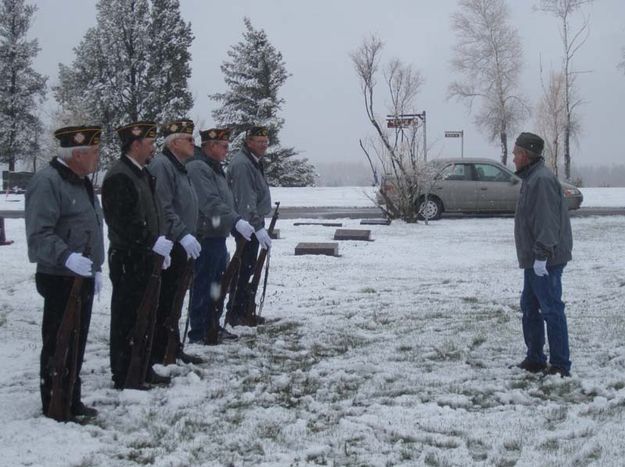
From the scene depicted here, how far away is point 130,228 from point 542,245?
2877 millimetres

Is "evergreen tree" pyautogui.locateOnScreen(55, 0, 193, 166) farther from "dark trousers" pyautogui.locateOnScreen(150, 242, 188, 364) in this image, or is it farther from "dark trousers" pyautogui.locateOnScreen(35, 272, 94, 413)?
"dark trousers" pyautogui.locateOnScreen(35, 272, 94, 413)

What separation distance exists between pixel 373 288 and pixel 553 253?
180 inches

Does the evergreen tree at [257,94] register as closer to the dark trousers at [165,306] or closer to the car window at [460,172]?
the car window at [460,172]

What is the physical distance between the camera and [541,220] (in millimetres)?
5715

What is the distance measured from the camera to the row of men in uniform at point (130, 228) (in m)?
4.73

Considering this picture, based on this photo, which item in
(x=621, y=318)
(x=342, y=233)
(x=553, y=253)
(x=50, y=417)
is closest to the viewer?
(x=50, y=417)

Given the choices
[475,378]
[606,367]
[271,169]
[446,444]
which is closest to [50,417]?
[446,444]

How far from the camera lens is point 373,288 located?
10156 mm

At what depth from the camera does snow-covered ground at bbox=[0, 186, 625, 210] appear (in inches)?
1048

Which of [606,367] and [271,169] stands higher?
[271,169]

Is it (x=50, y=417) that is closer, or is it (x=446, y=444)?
(x=446, y=444)

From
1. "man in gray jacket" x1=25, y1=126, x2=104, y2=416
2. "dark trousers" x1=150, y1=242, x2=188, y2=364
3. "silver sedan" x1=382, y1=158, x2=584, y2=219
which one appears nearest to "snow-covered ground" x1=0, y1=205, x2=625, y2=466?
"dark trousers" x1=150, y1=242, x2=188, y2=364

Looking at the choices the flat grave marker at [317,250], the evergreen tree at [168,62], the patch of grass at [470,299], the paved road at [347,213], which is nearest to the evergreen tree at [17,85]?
the evergreen tree at [168,62]

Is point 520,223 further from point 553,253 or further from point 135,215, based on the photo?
point 135,215
